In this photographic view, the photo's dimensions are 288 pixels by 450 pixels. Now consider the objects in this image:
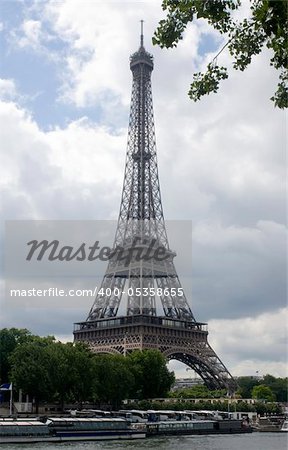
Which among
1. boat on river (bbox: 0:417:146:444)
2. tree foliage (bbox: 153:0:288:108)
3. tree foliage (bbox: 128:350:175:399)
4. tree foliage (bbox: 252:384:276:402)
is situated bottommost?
tree foliage (bbox: 252:384:276:402)

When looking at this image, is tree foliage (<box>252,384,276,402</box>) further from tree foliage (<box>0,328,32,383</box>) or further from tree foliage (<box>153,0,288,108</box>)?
tree foliage (<box>153,0,288,108</box>)

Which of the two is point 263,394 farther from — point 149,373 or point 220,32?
point 220,32

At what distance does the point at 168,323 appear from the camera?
106938 millimetres

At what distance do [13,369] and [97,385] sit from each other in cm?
1143

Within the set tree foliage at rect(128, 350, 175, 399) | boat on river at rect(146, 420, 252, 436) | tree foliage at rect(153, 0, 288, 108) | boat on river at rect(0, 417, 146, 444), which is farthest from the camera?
tree foliage at rect(128, 350, 175, 399)

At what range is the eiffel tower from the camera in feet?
343

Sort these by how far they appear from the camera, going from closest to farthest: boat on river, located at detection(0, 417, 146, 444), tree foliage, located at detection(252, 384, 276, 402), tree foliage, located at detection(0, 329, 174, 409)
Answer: boat on river, located at detection(0, 417, 146, 444) → tree foliage, located at detection(0, 329, 174, 409) → tree foliage, located at detection(252, 384, 276, 402)

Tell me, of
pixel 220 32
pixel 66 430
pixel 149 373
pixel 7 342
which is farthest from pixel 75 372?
pixel 220 32

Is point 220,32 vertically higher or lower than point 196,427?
higher

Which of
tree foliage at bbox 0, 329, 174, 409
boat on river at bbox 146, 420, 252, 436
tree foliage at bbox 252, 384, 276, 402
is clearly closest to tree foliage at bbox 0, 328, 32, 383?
tree foliage at bbox 0, 329, 174, 409

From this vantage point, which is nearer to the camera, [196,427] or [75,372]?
[196,427]

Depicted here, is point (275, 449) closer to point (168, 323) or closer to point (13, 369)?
point (13, 369)

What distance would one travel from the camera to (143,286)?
110 metres

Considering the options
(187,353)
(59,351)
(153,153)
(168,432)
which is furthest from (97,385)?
(153,153)
